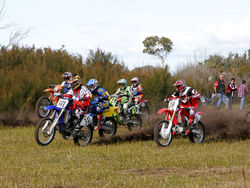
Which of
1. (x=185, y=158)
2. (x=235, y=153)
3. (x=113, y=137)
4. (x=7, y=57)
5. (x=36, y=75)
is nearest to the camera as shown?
(x=185, y=158)

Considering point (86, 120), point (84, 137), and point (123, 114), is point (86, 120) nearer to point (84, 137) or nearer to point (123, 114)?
point (84, 137)

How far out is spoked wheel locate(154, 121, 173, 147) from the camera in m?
11.9

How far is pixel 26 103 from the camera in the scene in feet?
68.5

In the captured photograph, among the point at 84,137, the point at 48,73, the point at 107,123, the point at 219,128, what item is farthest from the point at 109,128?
the point at 48,73

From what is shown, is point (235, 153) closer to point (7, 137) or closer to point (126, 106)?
point (126, 106)

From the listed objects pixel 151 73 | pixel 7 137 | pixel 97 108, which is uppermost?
pixel 151 73

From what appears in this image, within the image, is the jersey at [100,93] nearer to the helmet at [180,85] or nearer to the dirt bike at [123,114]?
the dirt bike at [123,114]

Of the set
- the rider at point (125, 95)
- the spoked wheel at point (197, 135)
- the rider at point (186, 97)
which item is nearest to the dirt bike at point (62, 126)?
the rider at point (186, 97)

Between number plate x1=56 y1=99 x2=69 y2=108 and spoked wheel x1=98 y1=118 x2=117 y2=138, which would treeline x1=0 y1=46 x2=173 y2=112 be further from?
number plate x1=56 y1=99 x2=69 y2=108

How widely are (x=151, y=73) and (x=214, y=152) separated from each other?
15.5 m

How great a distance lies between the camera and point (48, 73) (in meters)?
23.7

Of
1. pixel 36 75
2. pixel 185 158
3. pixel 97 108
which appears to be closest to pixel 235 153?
pixel 185 158

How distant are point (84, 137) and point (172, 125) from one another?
2.41 m

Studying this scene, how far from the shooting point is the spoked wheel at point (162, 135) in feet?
39.1
